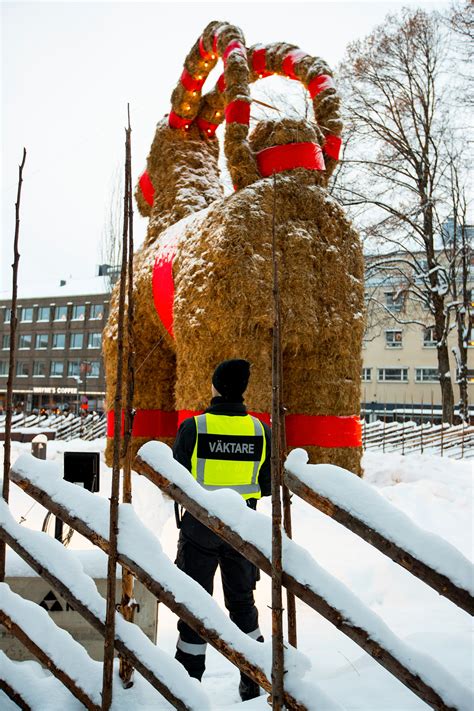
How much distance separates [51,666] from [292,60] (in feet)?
18.1

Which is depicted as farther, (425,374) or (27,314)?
(27,314)

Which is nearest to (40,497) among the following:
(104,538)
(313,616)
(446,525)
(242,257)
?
(104,538)

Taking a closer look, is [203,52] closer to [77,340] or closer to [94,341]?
[94,341]

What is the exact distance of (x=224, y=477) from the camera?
2623 millimetres

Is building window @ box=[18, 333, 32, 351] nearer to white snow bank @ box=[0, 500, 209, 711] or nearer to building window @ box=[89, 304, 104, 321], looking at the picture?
building window @ box=[89, 304, 104, 321]

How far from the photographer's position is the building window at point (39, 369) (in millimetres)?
39281

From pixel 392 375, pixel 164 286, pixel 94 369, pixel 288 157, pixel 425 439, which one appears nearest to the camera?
pixel 288 157

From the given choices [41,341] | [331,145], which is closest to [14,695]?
[331,145]

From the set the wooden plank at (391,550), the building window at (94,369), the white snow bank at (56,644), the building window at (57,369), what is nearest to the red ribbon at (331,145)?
the wooden plank at (391,550)

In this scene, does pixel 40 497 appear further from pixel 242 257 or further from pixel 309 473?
pixel 242 257

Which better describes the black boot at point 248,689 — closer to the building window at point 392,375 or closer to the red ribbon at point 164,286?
the red ribbon at point 164,286

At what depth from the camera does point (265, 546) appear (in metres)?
1.61

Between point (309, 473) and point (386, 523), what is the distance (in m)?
0.24

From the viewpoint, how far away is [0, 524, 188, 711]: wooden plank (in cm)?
167
